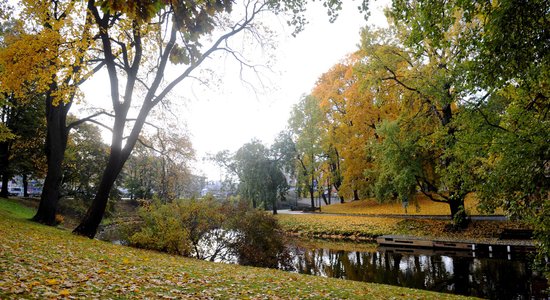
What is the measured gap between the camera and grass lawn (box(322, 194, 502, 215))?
2588cm

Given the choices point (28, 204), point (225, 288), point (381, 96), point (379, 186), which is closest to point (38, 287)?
point (225, 288)

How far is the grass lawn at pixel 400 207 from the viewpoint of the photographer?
2588cm

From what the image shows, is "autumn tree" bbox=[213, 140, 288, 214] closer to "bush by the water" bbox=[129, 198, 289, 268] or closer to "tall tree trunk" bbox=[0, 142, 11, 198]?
"bush by the water" bbox=[129, 198, 289, 268]

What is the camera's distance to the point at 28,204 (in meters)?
26.8

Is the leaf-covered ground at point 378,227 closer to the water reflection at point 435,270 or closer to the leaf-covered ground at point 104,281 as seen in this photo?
the water reflection at point 435,270

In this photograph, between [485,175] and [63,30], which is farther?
[63,30]

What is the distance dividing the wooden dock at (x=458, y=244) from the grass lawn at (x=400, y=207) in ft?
12.7

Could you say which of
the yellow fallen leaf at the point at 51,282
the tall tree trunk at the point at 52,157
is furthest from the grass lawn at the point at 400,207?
the yellow fallen leaf at the point at 51,282

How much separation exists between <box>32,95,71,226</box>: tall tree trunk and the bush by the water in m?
3.72

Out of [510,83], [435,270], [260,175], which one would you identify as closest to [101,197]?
[510,83]

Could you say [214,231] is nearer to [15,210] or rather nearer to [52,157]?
[52,157]

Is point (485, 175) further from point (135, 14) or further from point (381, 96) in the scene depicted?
point (381, 96)

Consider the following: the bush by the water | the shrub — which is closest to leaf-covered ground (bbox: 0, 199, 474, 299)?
the shrub

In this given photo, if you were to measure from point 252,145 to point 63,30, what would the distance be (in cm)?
2466
